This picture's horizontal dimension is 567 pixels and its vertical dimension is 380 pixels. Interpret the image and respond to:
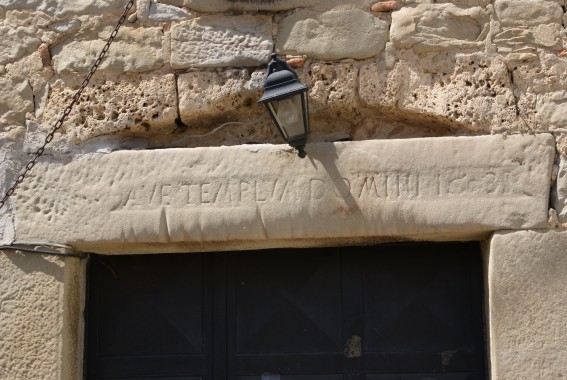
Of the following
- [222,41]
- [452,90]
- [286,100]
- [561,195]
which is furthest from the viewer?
[222,41]

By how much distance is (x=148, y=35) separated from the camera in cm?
381

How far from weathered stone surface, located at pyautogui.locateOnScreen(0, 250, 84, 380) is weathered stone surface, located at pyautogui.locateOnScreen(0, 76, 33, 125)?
56 cm

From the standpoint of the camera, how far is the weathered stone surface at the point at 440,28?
12.1 feet

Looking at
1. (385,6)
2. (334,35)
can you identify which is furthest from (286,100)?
(385,6)

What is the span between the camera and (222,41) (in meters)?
3.76

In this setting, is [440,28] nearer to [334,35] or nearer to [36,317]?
[334,35]

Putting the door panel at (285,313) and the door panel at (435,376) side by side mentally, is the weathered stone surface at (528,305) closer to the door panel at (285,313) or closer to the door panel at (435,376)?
the door panel at (435,376)

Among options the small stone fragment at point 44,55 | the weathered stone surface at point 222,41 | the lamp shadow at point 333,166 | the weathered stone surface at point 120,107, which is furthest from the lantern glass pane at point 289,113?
the small stone fragment at point 44,55

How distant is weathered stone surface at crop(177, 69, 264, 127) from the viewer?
147 inches

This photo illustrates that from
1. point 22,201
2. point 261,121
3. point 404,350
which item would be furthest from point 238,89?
point 404,350

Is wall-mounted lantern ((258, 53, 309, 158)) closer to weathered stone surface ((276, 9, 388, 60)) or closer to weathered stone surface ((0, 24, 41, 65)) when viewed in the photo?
weathered stone surface ((276, 9, 388, 60))

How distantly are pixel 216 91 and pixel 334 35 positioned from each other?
1.73ft

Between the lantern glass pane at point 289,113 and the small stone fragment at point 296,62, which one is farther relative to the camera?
the small stone fragment at point 296,62

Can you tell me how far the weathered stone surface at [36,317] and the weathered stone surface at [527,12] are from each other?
2.00 m
